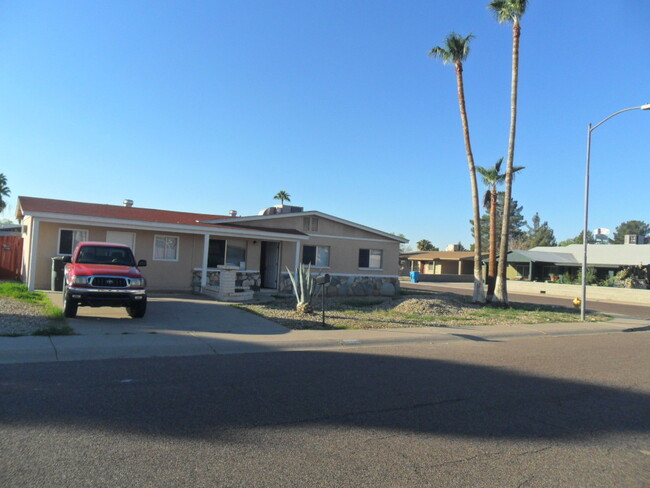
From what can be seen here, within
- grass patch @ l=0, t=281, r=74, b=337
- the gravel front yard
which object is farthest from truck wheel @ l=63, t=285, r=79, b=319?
the gravel front yard

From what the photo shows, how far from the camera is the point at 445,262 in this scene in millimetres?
58219

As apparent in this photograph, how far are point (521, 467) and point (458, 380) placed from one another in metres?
3.32

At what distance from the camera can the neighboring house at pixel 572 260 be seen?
1667 inches

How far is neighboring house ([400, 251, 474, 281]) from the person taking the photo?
55.6 metres

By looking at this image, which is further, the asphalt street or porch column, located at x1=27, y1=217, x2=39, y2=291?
porch column, located at x1=27, y1=217, x2=39, y2=291

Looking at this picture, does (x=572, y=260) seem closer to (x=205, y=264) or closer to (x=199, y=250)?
(x=199, y=250)

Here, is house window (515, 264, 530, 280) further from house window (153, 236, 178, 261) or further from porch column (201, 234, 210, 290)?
house window (153, 236, 178, 261)

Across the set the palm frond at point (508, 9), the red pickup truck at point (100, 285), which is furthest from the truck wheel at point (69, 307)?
the palm frond at point (508, 9)

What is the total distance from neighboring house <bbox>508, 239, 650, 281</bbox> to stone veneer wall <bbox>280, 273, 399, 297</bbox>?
24.5 metres

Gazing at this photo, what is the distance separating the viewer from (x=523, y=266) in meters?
50.8

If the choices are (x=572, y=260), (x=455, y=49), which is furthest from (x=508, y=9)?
(x=572, y=260)

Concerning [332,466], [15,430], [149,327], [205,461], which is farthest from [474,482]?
[149,327]

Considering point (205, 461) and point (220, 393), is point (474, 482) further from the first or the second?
point (220, 393)

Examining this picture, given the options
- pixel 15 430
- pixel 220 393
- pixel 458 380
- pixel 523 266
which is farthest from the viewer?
pixel 523 266
